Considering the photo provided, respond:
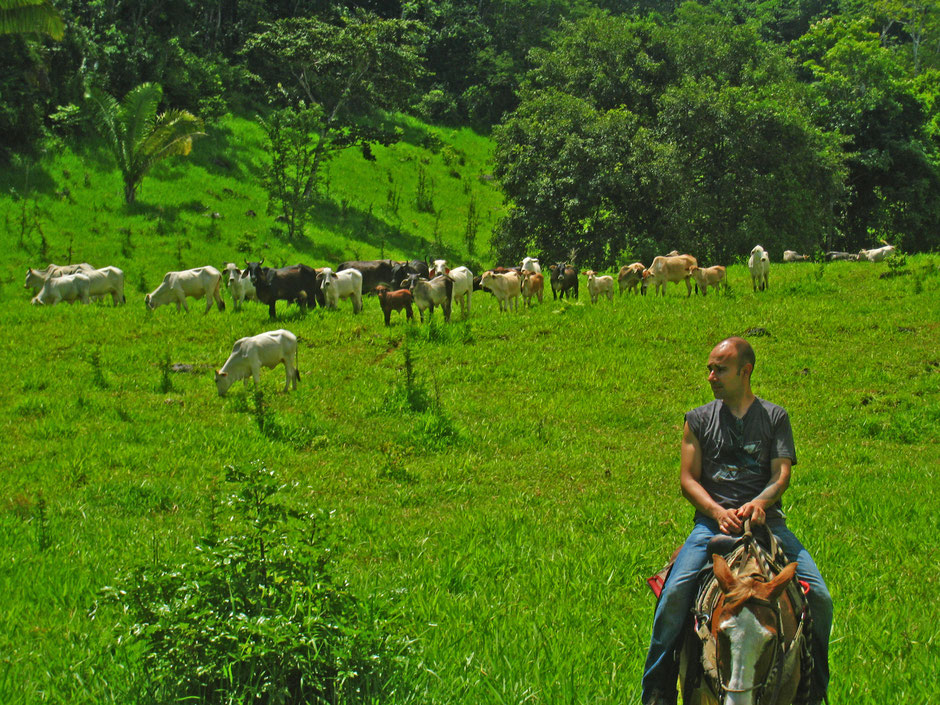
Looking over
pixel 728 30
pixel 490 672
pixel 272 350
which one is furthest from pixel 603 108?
pixel 490 672

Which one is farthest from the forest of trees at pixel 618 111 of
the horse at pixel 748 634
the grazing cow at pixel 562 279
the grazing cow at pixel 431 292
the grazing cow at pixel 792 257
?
the horse at pixel 748 634

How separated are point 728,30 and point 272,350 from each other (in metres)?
27.3

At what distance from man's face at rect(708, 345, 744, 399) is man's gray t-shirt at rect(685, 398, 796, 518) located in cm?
13

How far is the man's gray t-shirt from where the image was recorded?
4.30 metres

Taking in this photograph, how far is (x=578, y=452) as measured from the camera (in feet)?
33.8

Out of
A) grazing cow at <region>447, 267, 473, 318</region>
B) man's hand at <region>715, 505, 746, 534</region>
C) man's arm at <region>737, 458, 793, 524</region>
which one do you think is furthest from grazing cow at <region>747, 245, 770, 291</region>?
man's hand at <region>715, 505, 746, 534</region>

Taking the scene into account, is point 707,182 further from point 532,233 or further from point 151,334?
point 151,334

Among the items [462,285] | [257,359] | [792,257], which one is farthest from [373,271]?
[792,257]

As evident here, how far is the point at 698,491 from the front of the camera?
14.0 ft

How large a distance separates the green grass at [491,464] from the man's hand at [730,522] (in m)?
1.18

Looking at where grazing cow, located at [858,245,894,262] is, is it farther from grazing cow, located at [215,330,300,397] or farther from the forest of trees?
grazing cow, located at [215,330,300,397]

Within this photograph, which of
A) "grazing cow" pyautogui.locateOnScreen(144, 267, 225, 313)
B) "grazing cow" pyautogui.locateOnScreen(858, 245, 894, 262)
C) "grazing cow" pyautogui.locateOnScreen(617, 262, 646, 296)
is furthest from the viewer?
"grazing cow" pyautogui.locateOnScreen(858, 245, 894, 262)

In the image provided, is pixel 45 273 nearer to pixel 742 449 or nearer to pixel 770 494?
pixel 742 449

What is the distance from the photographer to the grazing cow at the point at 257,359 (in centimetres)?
1293
